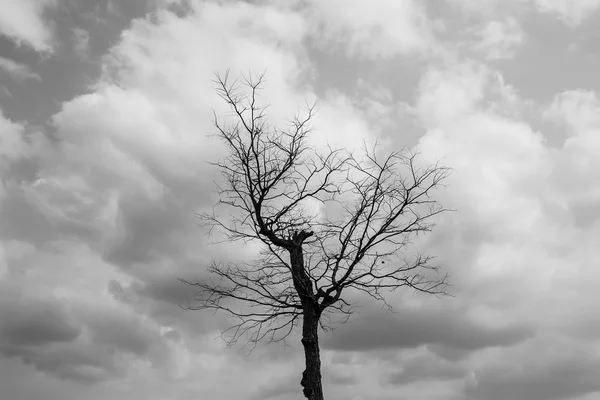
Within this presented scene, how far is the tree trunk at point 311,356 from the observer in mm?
13227

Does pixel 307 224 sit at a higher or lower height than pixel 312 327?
higher

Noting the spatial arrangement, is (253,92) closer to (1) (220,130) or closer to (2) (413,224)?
(1) (220,130)

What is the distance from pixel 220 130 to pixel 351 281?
440 cm

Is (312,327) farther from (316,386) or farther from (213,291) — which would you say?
(213,291)

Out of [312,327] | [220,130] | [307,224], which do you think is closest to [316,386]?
[312,327]

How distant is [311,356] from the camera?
13.5 m

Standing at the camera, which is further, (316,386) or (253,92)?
(253,92)

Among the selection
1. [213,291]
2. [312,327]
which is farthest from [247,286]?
[312,327]

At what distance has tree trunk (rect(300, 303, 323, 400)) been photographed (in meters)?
13.2

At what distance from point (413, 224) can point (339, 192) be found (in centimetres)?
181

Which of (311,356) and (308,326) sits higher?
(308,326)

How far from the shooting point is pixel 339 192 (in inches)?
586

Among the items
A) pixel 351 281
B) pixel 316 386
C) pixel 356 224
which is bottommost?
pixel 316 386

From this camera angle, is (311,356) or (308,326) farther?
(308,326)
